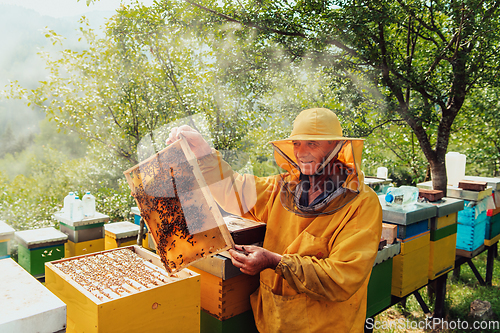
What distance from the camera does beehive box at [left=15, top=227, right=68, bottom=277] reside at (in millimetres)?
2795

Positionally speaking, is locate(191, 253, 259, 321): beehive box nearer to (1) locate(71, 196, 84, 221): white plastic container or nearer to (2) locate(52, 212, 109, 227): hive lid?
(2) locate(52, 212, 109, 227): hive lid

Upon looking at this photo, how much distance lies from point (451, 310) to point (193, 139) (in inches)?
201

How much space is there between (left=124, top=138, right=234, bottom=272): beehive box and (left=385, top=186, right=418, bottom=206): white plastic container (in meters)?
2.29

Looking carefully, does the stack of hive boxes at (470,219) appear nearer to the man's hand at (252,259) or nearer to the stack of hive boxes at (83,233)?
the man's hand at (252,259)

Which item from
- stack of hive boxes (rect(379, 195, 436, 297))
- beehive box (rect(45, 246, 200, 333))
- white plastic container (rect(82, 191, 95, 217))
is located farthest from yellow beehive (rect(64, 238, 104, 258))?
stack of hive boxes (rect(379, 195, 436, 297))

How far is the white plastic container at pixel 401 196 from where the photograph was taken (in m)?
3.00

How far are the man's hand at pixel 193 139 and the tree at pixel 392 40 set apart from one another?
2.77m

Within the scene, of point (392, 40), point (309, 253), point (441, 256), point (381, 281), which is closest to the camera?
point (309, 253)

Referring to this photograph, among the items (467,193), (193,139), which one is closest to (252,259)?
(193,139)

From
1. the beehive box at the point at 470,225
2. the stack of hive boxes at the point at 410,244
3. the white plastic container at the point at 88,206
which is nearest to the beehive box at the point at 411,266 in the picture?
the stack of hive boxes at the point at 410,244

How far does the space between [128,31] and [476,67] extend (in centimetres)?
555

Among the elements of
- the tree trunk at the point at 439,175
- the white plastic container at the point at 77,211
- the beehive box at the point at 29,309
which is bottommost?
the white plastic container at the point at 77,211

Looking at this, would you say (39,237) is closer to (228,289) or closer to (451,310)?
(228,289)

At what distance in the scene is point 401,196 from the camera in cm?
299
